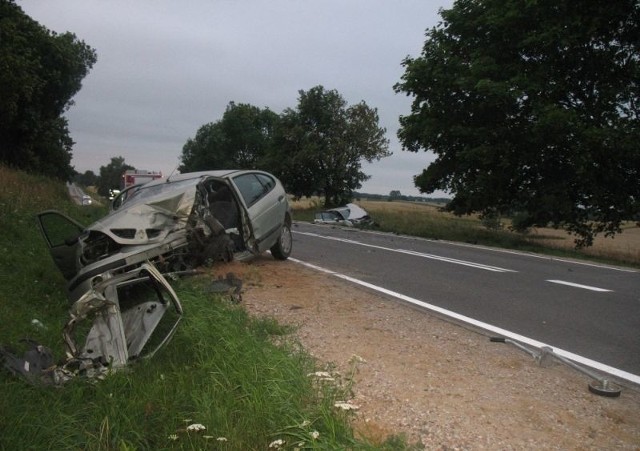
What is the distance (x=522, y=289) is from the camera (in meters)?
8.42

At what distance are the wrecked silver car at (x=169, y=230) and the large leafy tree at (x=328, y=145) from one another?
128 ft

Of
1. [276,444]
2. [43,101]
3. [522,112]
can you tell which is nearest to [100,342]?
[276,444]

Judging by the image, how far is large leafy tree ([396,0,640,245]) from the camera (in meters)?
18.5

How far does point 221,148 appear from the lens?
7569cm

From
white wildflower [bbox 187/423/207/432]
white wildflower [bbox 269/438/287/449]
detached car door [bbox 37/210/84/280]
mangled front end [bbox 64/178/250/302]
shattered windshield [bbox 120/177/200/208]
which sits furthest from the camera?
shattered windshield [bbox 120/177/200/208]

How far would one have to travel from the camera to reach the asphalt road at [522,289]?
5691 millimetres

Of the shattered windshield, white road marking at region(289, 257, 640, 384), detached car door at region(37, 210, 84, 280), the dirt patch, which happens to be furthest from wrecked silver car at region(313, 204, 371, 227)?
the dirt patch

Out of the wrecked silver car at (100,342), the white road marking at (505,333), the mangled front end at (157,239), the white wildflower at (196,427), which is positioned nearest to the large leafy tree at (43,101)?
the mangled front end at (157,239)

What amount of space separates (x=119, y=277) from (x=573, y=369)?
3916mm

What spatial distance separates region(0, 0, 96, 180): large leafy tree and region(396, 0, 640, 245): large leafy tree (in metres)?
18.0

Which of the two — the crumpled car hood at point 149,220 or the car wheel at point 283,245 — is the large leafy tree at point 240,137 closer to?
the car wheel at point 283,245

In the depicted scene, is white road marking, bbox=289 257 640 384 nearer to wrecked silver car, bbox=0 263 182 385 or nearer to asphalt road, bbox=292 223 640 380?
asphalt road, bbox=292 223 640 380

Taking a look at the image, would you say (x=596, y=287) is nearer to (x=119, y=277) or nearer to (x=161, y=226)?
(x=161, y=226)

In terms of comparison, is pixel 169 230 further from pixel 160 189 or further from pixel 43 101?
pixel 43 101
